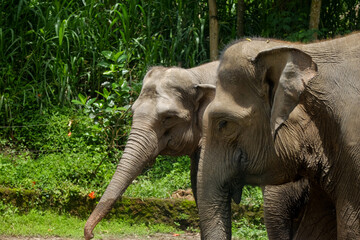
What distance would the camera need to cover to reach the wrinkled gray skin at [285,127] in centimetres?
367

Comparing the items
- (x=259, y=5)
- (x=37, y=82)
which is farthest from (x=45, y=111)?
(x=259, y=5)

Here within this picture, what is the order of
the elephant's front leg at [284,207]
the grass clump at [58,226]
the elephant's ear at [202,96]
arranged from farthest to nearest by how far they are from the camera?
the grass clump at [58,226] < the elephant's ear at [202,96] < the elephant's front leg at [284,207]

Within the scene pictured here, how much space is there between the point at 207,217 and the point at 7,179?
17.2ft

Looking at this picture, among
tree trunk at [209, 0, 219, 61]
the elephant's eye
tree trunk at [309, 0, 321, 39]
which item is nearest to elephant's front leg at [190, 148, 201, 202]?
the elephant's eye

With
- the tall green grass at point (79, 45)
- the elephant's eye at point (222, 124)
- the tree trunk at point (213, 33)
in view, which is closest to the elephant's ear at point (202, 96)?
the elephant's eye at point (222, 124)

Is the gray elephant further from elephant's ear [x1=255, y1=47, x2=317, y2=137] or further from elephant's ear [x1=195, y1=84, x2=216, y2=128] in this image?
elephant's ear [x1=255, y1=47, x2=317, y2=137]

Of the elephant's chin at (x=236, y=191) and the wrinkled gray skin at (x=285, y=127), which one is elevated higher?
the wrinkled gray skin at (x=285, y=127)

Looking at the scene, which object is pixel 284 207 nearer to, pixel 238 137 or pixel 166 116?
pixel 238 137

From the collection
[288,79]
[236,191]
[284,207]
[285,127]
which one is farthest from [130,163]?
[288,79]

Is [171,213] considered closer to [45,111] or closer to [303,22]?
[45,111]

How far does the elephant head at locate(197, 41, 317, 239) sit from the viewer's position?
4.02 m

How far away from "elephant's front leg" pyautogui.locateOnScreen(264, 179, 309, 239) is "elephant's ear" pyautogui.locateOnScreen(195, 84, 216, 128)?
1405mm

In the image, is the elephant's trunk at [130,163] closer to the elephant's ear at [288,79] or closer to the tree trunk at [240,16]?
the elephant's ear at [288,79]

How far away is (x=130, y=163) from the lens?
6.42 metres
